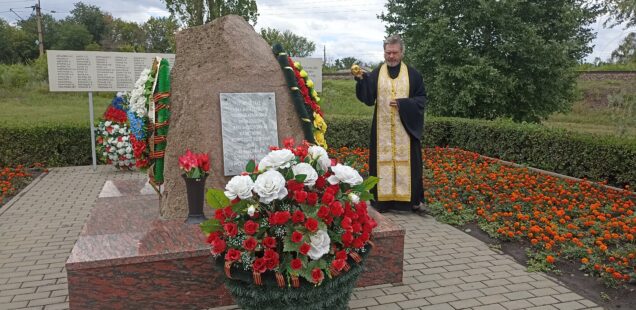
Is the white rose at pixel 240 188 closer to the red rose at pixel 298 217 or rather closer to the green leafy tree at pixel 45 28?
the red rose at pixel 298 217

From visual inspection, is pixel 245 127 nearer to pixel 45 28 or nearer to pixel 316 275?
pixel 316 275

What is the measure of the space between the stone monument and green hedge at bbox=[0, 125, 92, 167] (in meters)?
6.54

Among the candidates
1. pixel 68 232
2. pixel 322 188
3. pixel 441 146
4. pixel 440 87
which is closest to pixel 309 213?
pixel 322 188

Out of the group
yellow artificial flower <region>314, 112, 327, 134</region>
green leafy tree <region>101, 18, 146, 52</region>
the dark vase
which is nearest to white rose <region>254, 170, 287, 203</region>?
the dark vase

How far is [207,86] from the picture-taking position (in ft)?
14.1

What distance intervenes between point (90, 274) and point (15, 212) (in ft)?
12.9

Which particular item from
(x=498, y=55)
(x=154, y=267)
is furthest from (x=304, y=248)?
(x=498, y=55)

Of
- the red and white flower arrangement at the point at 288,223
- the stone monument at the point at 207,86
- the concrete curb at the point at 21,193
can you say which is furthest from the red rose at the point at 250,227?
the concrete curb at the point at 21,193

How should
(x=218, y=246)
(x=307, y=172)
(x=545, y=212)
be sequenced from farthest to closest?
(x=545, y=212) → (x=307, y=172) → (x=218, y=246)

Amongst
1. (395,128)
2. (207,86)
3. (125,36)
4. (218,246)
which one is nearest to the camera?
(218,246)

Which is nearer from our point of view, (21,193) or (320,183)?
(320,183)

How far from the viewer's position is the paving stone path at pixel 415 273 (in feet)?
12.3

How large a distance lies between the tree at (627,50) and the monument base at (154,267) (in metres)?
6.56

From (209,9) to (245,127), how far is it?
7.56m
